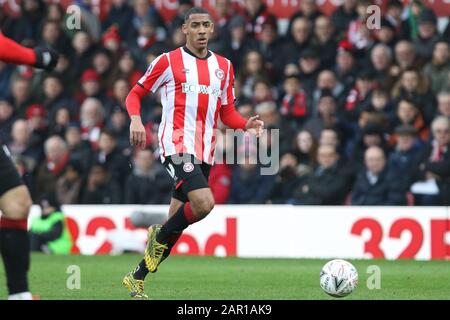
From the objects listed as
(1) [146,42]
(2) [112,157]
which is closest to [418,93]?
(2) [112,157]

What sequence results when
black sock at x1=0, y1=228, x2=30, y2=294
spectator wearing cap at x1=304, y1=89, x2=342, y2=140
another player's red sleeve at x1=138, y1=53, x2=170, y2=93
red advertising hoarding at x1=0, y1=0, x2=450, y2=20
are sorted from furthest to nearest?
red advertising hoarding at x1=0, y1=0, x2=450, y2=20 < spectator wearing cap at x1=304, y1=89, x2=342, y2=140 < another player's red sleeve at x1=138, y1=53, x2=170, y2=93 < black sock at x1=0, y1=228, x2=30, y2=294

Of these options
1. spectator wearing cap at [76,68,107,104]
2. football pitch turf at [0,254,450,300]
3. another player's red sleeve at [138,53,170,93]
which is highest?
spectator wearing cap at [76,68,107,104]

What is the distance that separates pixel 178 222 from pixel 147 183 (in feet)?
20.5

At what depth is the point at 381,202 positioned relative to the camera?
1420 centimetres

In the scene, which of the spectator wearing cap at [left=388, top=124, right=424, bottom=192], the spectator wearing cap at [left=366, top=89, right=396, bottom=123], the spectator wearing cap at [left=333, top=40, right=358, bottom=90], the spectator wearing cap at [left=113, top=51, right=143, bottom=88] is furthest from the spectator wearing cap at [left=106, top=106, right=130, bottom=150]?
the spectator wearing cap at [left=388, top=124, right=424, bottom=192]

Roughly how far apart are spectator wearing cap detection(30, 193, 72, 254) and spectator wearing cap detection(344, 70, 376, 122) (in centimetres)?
411

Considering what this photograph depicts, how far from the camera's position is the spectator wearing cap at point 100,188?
15633 mm

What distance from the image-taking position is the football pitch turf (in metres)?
9.59

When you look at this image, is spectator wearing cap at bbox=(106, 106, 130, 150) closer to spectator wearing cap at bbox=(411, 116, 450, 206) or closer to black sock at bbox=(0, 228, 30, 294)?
spectator wearing cap at bbox=(411, 116, 450, 206)

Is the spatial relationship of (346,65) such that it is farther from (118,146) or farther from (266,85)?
(118,146)

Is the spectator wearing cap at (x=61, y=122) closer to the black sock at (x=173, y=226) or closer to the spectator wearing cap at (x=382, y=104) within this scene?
the spectator wearing cap at (x=382, y=104)

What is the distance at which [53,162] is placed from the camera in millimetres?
16469

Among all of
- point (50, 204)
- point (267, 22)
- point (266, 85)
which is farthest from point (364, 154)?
point (50, 204)

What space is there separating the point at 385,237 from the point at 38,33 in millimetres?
7564
